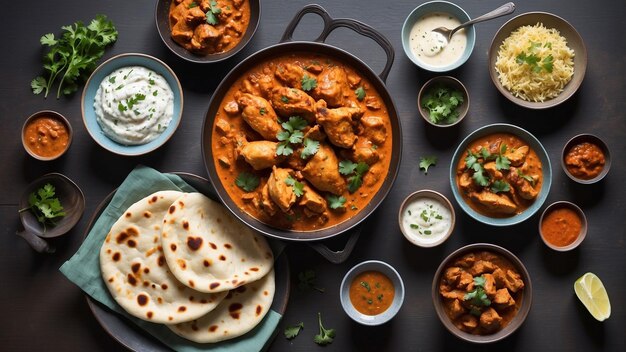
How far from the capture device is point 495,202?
236 inches

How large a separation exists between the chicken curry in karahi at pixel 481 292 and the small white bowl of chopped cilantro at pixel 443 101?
1.28 metres

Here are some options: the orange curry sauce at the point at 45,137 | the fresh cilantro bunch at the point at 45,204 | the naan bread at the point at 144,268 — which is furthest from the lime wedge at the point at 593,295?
the orange curry sauce at the point at 45,137

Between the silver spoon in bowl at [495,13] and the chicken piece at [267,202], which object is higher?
the silver spoon in bowl at [495,13]

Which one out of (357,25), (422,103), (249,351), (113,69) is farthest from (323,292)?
(113,69)

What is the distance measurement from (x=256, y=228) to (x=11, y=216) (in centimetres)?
249

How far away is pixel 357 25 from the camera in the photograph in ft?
19.7

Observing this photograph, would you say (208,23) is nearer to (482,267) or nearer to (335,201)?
(335,201)

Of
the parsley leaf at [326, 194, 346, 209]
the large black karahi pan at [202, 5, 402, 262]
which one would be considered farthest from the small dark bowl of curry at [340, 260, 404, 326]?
the parsley leaf at [326, 194, 346, 209]

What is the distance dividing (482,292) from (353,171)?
5.08 ft

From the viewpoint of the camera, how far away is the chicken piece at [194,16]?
6.20m

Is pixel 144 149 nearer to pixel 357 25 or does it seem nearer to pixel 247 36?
pixel 247 36

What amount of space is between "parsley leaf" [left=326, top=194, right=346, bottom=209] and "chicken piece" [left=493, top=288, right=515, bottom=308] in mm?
1586

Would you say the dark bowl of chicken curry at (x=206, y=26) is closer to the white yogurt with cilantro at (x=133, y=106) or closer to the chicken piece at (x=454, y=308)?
the white yogurt with cilantro at (x=133, y=106)

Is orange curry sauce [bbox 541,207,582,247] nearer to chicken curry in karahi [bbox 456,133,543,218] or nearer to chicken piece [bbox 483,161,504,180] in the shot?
chicken curry in karahi [bbox 456,133,543,218]
